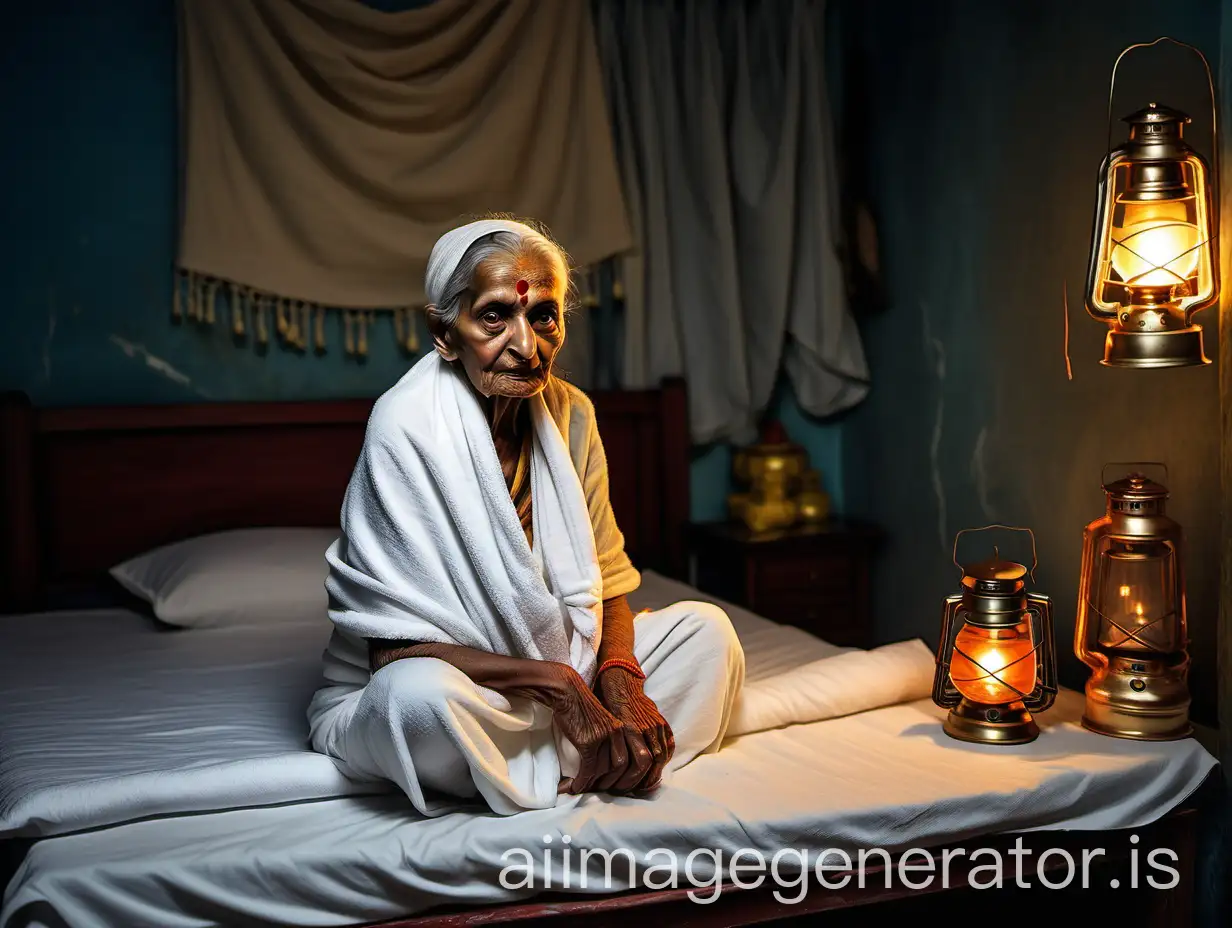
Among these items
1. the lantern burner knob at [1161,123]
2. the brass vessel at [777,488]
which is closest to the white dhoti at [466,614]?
the lantern burner knob at [1161,123]

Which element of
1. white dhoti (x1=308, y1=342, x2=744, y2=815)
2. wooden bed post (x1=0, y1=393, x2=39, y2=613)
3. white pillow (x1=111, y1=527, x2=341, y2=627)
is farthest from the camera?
wooden bed post (x1=0, y1=393, x2=39, y2=613)

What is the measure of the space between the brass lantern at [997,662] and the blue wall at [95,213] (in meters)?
2.22

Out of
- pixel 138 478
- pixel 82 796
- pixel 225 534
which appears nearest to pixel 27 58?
pixel 138 478

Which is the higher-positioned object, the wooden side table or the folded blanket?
the folded blanket

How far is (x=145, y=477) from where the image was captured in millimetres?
3387

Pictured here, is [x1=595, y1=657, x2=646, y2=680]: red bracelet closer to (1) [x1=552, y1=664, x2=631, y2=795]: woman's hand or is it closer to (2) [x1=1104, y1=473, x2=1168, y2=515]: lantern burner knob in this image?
(1) [x1=552, y1=664, x2=631, y2=795]: woman's hand

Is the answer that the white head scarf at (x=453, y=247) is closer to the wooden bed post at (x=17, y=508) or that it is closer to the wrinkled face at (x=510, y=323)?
the wrinkled face at (x=510, y=323)

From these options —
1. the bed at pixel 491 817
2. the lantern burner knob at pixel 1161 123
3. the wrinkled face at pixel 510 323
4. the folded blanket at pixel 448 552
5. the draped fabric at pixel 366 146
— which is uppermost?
the draped fabric at pixel 366 146

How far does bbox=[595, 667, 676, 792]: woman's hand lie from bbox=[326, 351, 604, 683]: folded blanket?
0.09 metres

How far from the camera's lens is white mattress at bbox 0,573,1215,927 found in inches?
64.5

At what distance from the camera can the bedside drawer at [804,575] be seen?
11.9 feet

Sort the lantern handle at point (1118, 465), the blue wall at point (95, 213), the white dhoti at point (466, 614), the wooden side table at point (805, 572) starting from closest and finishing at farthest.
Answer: the white dhoti at point (466, 614), the lantern handle at point (1118, 465), the blue wall at point (95, 213), the wooden side table at point (805, 572)

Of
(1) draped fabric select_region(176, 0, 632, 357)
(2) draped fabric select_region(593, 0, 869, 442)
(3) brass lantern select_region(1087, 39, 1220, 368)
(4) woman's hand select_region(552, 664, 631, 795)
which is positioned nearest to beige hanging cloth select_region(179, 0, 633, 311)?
(1) draped fabric select_region(176, 0, 632, 357)

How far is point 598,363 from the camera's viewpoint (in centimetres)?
386
